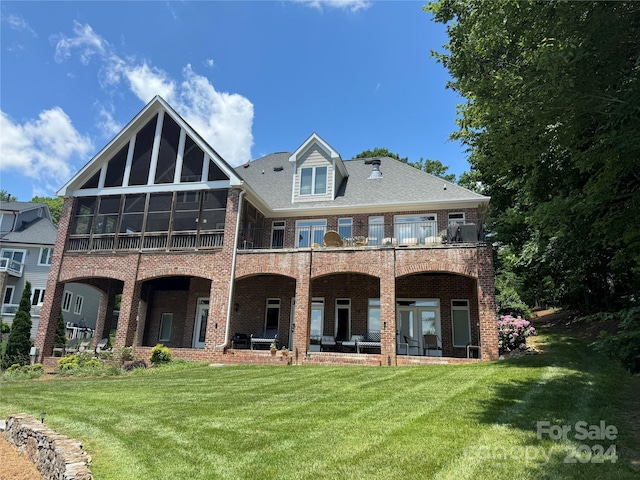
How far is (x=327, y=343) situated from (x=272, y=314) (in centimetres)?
333

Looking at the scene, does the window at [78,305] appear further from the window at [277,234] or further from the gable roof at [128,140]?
the window at [277,234]

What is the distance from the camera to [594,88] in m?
6.29

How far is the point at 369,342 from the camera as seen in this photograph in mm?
15812

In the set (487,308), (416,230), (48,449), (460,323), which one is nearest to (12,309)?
(416,230)

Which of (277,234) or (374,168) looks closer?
(277,234)

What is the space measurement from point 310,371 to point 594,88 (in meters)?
9.57

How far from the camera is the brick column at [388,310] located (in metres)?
14.4

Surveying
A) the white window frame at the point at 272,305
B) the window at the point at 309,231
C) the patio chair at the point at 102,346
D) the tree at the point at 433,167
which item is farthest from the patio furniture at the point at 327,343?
the tree at the point at 433,167

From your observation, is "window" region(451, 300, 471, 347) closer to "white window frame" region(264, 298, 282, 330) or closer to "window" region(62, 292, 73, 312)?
"white window frame" region(264, 298, 282, 330)

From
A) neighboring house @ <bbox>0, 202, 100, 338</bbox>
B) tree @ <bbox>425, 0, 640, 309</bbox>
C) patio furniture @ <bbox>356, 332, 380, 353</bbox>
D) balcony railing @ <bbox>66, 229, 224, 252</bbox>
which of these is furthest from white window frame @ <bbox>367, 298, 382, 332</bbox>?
neighboring house @ <bbox>0, 202, 100, 338</bbox>

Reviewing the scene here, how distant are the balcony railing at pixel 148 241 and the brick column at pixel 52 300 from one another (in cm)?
52

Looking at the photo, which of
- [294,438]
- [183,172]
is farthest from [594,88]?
[183,172]

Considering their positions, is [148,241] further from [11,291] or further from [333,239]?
[11,291]

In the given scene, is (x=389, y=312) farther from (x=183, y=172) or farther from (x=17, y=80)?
(x=17, y=80)
